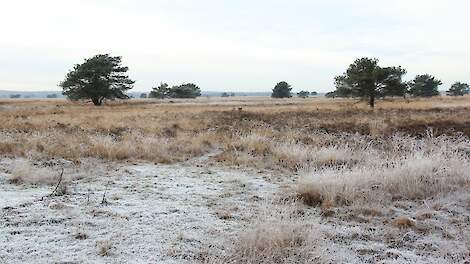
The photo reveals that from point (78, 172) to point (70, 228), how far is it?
3371 mm

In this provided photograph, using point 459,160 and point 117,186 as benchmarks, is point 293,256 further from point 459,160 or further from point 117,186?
point 459,160

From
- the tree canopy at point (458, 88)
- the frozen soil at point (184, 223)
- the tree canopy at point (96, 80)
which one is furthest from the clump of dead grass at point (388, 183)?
the tree canopy at point (458, 88)

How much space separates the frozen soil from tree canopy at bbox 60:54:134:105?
126 ft

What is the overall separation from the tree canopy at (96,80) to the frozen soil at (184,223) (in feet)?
126

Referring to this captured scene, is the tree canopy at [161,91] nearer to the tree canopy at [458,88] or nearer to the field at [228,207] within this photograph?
the tree canopy at [458,88]

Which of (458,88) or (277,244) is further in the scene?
(458,88)

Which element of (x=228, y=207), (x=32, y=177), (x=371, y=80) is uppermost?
(x=371, y=80)

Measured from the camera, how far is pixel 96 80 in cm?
4447

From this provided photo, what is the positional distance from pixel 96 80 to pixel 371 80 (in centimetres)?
2585

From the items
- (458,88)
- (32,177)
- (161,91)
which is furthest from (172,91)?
(32,177)

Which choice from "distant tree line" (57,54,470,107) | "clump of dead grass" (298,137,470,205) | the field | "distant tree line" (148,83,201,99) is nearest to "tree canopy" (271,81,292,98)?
"distant tree line" (148,83,201,99)

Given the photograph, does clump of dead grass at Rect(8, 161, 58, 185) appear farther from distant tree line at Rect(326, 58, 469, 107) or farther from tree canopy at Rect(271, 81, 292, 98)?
tree canopy at Rect(271, 81, 292, 98)

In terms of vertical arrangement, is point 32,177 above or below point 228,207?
above

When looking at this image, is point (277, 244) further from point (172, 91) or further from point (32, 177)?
point (172, 91)
